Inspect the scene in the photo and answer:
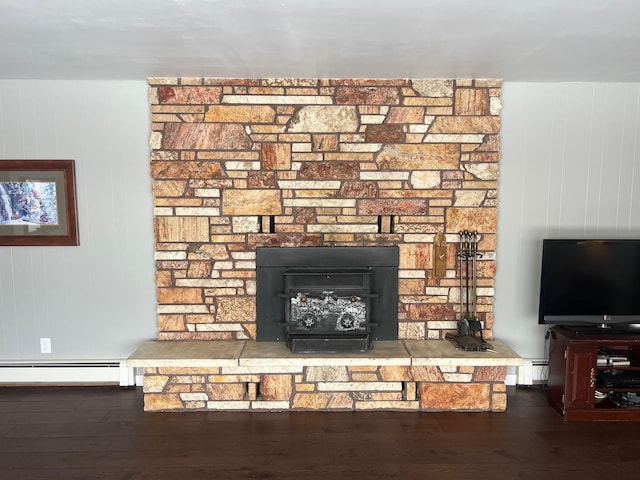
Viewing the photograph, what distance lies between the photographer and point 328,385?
2.95 meters

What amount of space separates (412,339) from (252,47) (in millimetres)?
2263

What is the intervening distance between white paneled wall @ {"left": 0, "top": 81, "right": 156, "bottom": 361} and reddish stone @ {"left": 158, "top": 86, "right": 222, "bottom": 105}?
7.7 inches

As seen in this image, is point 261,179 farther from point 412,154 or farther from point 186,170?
point 412,154

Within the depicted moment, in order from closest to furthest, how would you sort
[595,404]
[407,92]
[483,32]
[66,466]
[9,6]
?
1. [9,6]
2. [483,32]
3. [66,466]
4. [595,404]
5. [407,92]

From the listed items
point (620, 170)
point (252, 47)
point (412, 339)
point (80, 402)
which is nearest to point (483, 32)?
point (252, 47)

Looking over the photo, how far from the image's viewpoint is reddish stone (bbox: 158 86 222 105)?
10.2ft

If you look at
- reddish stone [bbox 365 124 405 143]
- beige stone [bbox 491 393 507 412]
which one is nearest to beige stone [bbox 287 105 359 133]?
reddish stone [bbox 365 124 405 143]

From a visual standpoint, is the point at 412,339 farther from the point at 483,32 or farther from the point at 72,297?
the point at 72,297

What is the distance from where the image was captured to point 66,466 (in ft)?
7.82

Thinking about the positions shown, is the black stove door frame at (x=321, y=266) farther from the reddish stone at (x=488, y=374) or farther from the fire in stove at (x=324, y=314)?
the reddish stone at (x=488, y=374)

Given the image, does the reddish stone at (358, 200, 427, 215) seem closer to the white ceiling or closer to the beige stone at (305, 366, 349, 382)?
the white ceiling

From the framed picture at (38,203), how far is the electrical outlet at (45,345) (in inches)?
29.2

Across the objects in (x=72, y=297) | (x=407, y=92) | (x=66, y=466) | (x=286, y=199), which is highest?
(x=407, y=92)

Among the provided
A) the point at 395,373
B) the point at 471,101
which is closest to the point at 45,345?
the point at 395,373
